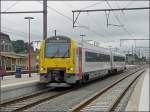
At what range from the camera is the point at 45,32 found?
92.9 feet

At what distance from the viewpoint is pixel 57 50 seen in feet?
83.7

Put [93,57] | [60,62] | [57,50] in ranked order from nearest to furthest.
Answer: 1. [60,62]
2. [57,50]
3. [93,57]

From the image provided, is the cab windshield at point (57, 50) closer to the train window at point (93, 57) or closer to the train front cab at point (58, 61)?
the train front cab at point (58, 61)

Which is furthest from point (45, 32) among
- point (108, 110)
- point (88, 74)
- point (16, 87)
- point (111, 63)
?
point (111, 63)

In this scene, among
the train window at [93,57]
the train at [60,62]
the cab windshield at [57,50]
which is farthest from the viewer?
the train window at [93,57]

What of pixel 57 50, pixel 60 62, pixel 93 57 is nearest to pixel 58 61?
pixel 60 62

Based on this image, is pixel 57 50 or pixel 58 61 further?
pixel 57 50

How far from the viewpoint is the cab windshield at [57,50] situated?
83.4 feet

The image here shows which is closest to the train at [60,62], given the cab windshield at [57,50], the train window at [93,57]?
the cab windshield at [57,50]

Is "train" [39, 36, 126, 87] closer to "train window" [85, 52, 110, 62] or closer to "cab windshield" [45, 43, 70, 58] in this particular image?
"cab windshield" [45, 43, 70, 58]

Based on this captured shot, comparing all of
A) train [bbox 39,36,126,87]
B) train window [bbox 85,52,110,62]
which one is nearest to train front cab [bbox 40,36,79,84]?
train [bbox 39,36,126,87]

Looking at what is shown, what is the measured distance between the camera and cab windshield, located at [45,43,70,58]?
1001 inches

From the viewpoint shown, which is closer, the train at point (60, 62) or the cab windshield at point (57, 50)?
the train at point (60, 62)

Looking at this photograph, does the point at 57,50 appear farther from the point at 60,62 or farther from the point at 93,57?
the point at 93,57
